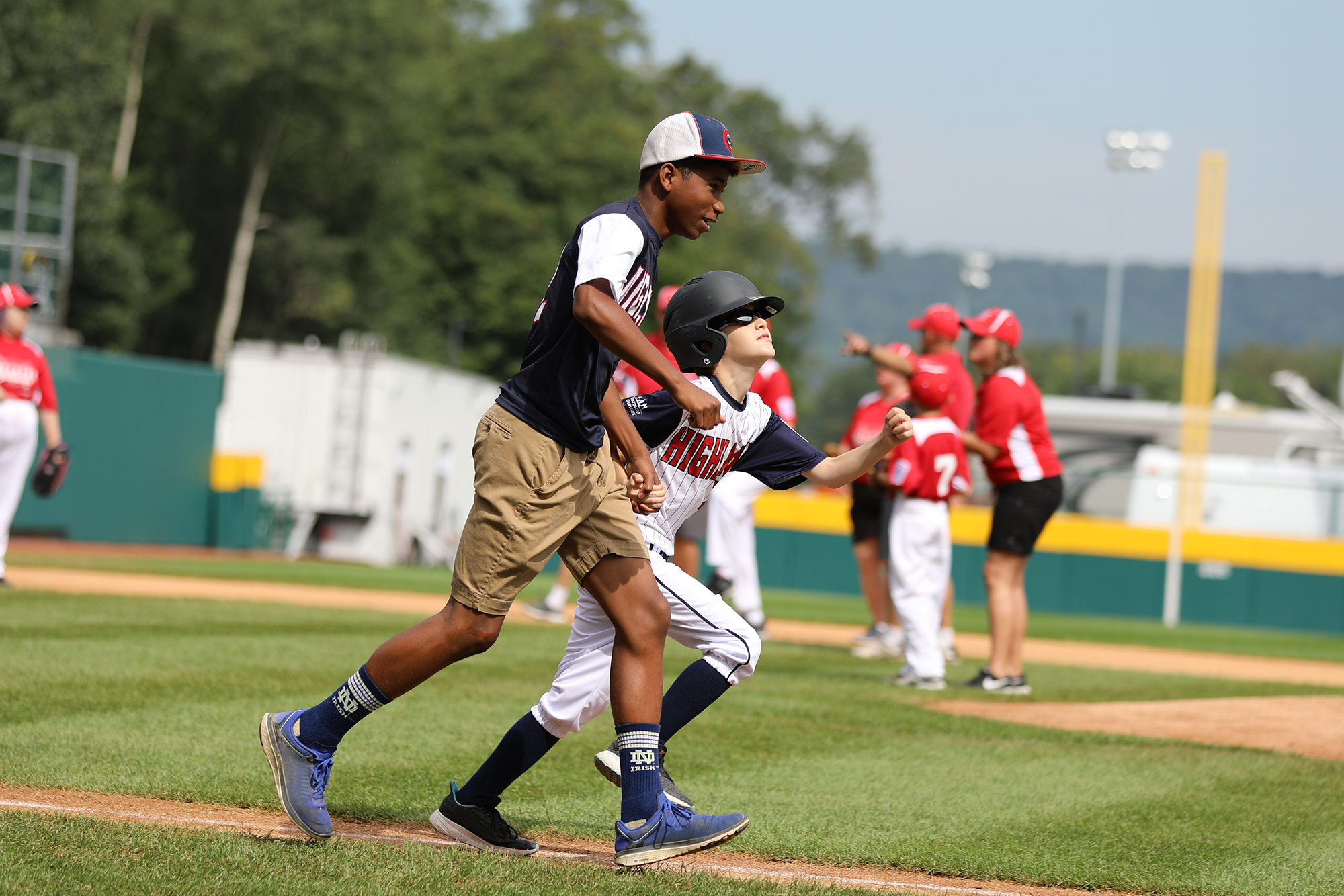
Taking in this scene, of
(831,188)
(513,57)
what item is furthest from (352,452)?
(831,188)

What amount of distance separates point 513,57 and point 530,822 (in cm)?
4724

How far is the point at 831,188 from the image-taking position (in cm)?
6250

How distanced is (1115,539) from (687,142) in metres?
18.7

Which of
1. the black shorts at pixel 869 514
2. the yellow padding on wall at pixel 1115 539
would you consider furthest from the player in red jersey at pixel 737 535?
the yellow padding on wall at pixel 1115 539

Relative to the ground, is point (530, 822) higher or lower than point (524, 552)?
lower

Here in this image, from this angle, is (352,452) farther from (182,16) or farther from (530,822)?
(182,16)

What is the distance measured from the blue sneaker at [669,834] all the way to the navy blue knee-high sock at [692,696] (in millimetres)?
580

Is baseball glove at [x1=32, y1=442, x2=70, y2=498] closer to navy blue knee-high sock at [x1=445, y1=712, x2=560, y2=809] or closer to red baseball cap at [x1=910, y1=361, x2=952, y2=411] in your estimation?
red baseball cap at [x1=910, y1=361, x2=952, y2=411]

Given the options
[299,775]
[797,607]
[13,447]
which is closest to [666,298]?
[299,775]

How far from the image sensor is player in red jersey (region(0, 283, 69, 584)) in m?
9.80

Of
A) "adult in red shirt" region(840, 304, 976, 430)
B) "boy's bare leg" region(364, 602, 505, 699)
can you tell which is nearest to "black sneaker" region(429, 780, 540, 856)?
"boy's bare leg" region(364, 602, 505, 699)

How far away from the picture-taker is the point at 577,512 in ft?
12.2

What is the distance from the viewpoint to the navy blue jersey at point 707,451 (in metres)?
4.27

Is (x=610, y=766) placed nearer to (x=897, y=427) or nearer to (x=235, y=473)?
(x=897, y=427)
